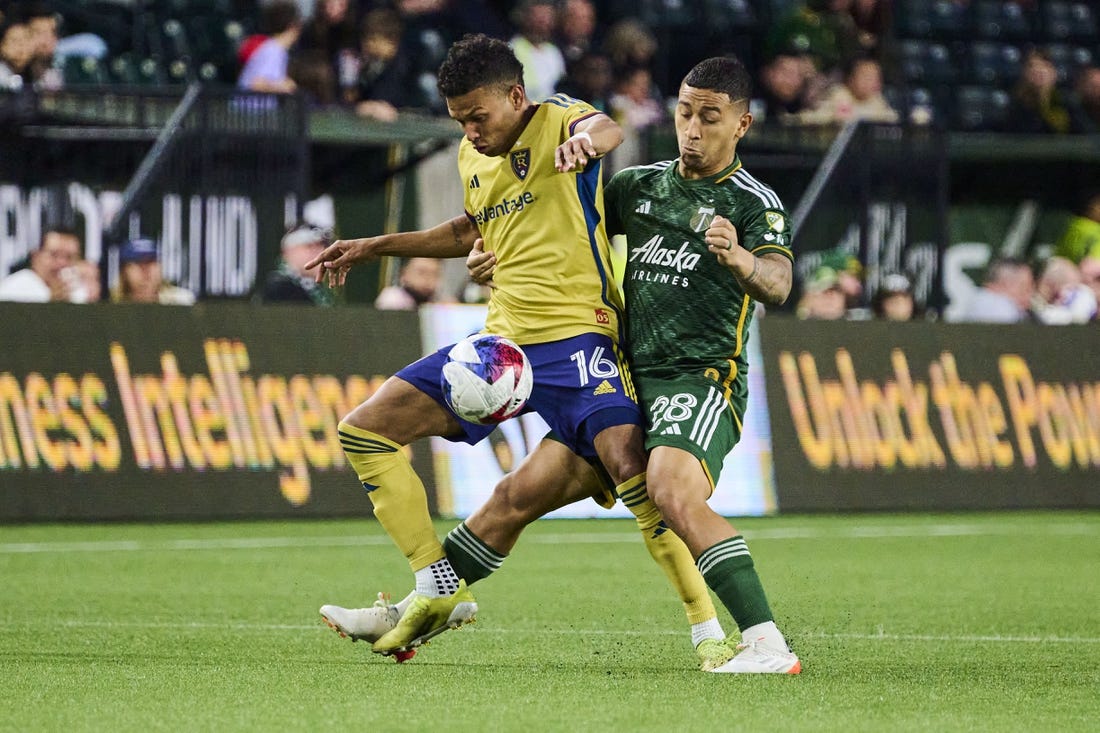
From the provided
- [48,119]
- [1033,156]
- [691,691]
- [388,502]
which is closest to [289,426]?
[48,119]

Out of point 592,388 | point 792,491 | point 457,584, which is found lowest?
point 792,491

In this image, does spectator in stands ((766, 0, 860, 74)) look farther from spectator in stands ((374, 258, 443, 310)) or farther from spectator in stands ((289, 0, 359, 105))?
spectator in stands ((374, 258, 443, 310))

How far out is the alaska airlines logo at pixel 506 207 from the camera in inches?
267

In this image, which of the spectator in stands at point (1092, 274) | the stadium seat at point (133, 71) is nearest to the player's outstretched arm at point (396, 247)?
the stadium seat at point (133, 71)

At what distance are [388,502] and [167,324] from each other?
6368 mm

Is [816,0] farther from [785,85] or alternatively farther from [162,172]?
[162,172]

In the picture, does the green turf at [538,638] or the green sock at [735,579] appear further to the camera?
the green sock at [735,579]

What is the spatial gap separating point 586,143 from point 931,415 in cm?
910

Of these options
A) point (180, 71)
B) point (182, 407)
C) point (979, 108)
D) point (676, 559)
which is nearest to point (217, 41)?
point (180, 71)

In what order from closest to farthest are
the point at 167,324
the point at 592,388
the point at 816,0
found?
the point at 592,388 < the point at 167,324 < the point at 816,0

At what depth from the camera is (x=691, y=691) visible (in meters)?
5.80

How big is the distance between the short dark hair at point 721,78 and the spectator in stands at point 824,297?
8590mm

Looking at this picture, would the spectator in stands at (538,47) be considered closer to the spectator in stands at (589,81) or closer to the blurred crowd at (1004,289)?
the spectator in stands at (589,81)

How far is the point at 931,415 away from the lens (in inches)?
582
